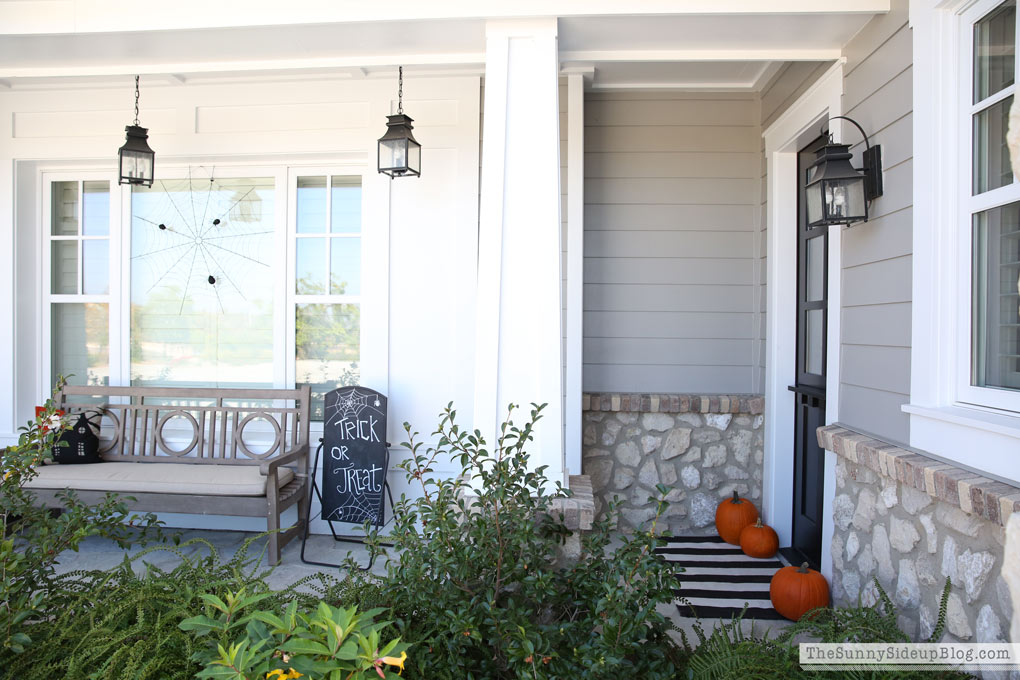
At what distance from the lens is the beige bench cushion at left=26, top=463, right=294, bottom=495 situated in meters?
3.45

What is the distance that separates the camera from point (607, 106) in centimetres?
392

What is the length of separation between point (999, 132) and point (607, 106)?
7.27ft

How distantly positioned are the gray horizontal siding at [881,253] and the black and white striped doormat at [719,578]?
97cm

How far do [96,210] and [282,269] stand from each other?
1.30 m

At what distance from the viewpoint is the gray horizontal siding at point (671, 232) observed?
392 centimetres

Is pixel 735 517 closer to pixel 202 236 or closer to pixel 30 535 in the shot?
pixel 30 535

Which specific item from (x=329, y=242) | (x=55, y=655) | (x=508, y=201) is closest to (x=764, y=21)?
(x=508, y=201)

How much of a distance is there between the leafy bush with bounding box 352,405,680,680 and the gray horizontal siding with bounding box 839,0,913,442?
1314 millimetres

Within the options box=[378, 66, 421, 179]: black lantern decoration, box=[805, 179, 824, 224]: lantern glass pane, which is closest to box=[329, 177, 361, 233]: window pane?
box=[378, 66, 421, 179]: black lantern decoration

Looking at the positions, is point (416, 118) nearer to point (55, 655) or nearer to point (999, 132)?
point (999, 132)

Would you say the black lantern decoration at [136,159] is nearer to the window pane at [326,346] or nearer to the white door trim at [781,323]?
the window pane at [326,346]

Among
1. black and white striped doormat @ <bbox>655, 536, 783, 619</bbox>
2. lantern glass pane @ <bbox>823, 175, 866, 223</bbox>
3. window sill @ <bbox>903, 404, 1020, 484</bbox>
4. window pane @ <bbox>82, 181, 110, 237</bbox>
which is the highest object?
window pane @ <bbox>82, 181, 110, 237</bbox>

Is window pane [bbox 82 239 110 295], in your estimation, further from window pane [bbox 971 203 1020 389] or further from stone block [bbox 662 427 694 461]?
window pane [bbox 971 203 1020 389]

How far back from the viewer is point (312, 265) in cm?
403
